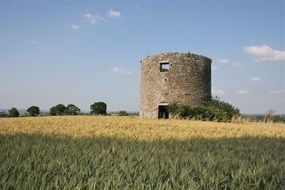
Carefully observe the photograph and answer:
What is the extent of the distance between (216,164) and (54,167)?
2.04 m

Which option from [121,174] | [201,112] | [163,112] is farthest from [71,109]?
[121,174]

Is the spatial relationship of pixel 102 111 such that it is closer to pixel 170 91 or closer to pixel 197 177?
pixel 170 91

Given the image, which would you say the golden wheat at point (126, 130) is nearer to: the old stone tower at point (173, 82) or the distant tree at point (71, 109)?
the old stone tower at point (173, 82)

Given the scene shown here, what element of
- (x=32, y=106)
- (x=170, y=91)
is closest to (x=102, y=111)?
(x=32, y=106)

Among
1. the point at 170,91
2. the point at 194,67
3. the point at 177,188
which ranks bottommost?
the point at 177,188

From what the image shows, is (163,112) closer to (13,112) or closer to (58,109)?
(13,112)

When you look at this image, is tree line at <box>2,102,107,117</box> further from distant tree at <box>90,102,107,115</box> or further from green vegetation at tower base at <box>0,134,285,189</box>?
green vegetation at tower base at <box>0,134,285,189</box>

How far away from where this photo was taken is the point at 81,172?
3682 millimetres

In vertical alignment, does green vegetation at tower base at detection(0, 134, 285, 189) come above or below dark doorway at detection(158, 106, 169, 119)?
below

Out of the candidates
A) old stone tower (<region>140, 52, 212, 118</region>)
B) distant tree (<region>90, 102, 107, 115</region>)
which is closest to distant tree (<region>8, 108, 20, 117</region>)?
distant tree (<region>90, 102, 107, 115</region>)

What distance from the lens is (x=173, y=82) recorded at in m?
23.9

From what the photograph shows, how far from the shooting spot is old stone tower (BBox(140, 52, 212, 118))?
23.9 meters

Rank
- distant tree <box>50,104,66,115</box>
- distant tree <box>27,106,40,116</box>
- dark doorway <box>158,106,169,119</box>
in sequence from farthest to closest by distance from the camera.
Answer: distant tree <box>27,106,40,116</box> < distant tree <box>50,104,66,115</box> < dark doorway <box>158,106,169,119</box>

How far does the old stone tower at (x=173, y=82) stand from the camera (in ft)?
78.3
